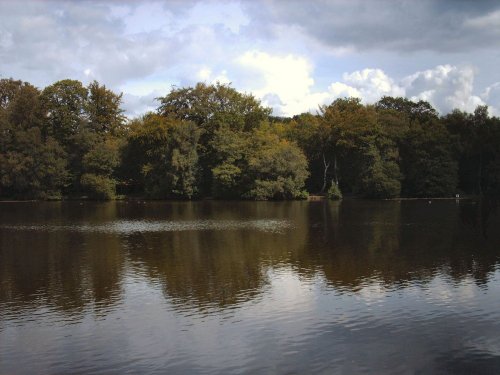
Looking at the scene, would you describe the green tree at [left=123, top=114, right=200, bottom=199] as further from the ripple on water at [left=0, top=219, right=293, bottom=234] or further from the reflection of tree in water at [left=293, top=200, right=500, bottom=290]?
the reflection of tree in water at [left=293, top=200, right=500, bottom=290]

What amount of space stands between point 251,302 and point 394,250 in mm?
12739

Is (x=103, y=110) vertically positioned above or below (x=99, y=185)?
above

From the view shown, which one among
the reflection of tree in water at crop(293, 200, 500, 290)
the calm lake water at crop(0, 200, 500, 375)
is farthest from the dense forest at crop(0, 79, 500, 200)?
the calm lake water at crop(0, 200, 500, 375)

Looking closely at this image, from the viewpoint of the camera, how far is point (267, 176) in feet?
223

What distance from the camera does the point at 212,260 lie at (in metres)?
24.5

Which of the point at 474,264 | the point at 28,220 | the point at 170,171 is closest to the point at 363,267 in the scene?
the point at 474,264

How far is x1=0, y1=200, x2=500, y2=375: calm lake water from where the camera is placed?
38.9 feet

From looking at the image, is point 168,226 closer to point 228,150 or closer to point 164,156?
point 228,150

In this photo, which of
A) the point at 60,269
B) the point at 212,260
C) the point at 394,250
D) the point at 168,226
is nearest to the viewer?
the point at 60,269

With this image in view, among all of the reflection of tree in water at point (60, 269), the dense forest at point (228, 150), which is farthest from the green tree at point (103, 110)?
the reflection of tree in water at point (60, 269)

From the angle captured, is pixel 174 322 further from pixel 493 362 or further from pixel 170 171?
pixel 170 171

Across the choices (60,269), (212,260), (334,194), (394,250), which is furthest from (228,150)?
(60,269)

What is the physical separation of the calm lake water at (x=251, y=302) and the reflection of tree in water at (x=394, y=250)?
0.40 feet

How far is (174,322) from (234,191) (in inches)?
2208
